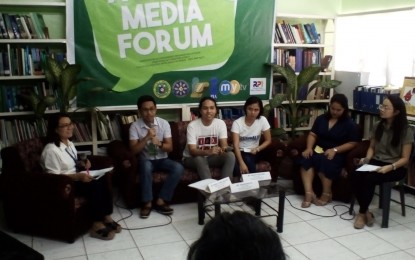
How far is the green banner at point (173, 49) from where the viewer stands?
4121mm

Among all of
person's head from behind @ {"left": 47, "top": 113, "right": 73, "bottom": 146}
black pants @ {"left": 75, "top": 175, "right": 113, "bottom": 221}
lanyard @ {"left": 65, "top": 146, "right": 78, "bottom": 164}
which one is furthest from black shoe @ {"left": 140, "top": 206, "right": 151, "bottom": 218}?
person's head from behind @ {"left": 47, "top": 113, "right": 73, "bottom": 146}

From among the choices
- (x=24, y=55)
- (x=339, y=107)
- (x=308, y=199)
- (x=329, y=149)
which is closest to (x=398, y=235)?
(x=308, y=199)

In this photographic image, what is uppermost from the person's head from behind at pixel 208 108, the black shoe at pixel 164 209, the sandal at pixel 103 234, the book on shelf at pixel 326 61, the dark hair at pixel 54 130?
the book on shelf at pixel 326 61

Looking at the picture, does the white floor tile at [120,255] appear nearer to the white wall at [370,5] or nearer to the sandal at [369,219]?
the sandal at [369,219]

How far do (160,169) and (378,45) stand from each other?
2.98 meters

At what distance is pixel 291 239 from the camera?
3.15m

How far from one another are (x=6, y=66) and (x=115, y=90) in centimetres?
107

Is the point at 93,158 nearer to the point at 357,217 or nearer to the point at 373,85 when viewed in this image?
the point at 357,217

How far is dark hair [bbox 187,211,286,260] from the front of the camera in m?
0.73

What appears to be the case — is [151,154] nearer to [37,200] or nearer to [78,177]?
[78,177]

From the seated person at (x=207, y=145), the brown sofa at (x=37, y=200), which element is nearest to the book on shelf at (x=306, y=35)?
the seated person at (x=207, y=145)

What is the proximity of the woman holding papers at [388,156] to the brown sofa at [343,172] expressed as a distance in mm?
159

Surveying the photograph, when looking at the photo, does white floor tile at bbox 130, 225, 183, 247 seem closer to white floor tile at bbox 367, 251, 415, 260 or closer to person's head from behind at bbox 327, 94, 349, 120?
white floor tile at bbox 367, 251, 415, 260

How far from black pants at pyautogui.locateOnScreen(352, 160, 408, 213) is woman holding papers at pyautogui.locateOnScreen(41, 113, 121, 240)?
206 centimetres
